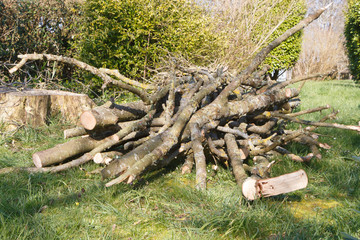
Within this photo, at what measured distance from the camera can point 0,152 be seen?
391 centimetres

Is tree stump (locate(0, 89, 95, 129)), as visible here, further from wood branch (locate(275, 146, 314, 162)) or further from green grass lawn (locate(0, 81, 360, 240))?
wood branch (locate(275, 146, 314, 162))

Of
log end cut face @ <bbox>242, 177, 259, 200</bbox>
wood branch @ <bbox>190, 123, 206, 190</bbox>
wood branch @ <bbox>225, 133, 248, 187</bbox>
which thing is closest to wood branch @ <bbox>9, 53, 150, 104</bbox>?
wood branch @ <bbox>190, 123, 206, 190</bbox>

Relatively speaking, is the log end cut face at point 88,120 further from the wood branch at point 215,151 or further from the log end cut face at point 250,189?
the log end cut face at point 250,189

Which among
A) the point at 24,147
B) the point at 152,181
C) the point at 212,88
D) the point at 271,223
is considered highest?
the point at 212,88

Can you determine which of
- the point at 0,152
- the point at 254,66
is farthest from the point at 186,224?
the point at 0,152

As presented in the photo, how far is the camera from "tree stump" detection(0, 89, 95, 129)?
4.72 meters

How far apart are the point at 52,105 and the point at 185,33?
3.62m

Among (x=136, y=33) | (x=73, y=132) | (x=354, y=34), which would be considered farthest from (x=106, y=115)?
(x=354, y=34)

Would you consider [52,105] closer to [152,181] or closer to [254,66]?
[152,181]

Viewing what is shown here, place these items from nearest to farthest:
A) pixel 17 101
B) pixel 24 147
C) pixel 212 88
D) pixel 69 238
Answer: pixel 69 238 → pixel 212 88 → pixel 24 147 → pixel 17 101

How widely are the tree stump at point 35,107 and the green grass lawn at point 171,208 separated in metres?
1.33

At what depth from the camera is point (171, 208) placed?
262 cm

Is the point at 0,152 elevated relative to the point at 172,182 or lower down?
lower down

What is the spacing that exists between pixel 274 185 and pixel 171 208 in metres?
0.90
